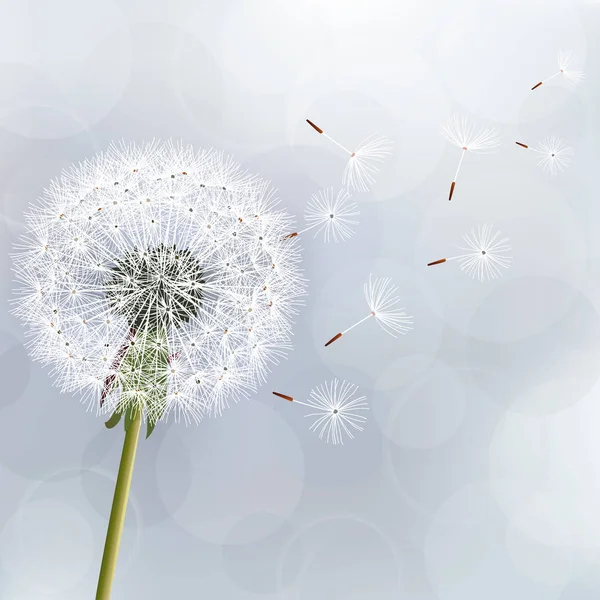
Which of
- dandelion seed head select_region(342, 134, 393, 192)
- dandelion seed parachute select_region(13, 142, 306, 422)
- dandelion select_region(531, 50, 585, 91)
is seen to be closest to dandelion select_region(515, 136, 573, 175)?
dandelion select_region(531, 50, 585, 91)

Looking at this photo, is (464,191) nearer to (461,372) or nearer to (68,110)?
(461,372)

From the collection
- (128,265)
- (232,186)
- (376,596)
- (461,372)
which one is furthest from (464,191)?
(376,596)

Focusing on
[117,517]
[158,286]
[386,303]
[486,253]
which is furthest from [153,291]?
Answer: [486,253]

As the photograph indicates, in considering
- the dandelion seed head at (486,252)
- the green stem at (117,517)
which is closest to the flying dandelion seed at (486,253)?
the dandelion seed head at (486,252)

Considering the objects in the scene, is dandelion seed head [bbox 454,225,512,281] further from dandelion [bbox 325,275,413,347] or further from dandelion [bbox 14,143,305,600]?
dandelion [bbox 14,143,305,600]

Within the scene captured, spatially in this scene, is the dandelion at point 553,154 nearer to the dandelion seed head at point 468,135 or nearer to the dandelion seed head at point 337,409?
the dandelion seed head at point 468,135

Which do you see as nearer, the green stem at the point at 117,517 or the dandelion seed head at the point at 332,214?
the green stem at the point at 117,517
